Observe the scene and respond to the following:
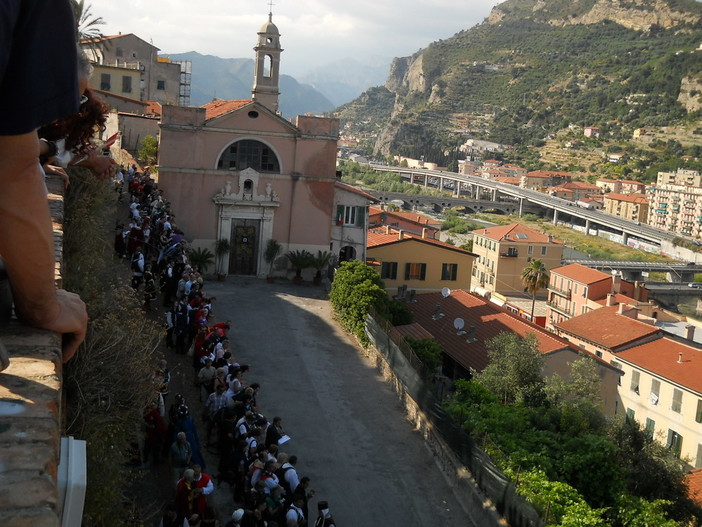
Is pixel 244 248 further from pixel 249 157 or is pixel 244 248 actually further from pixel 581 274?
pixel 581 274

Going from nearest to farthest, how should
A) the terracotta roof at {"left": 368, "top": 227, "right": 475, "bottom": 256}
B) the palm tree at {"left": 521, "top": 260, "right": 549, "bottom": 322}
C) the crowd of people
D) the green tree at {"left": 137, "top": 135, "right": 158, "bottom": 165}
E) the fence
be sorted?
the crowd of people, the fence, the green tree at {"left": 137, "top": 135, "right": 158, "bottom": 165}, the terracotta roof at {"left": 368, "top": 227, "right": 475, "bottom": 256}, the palm tree at {"left": 521, "top": 260, "right": 549, "bottom": 322}

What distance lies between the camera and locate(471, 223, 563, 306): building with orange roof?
72.6m

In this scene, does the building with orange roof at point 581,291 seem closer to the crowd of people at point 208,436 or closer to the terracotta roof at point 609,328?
the terracotta roof at point 609,328

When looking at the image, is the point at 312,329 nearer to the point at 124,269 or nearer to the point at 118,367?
the point at 124,269

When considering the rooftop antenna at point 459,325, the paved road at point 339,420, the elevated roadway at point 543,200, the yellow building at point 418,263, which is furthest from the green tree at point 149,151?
the elevated roadway at point 543,200

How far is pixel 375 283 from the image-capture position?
2448cm

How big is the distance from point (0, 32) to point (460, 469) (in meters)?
13.3

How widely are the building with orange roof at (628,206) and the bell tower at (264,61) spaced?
110 metres

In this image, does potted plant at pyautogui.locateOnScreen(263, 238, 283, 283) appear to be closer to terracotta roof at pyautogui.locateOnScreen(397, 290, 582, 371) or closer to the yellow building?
terracotta roof at pyautogui.locateOnScreen(397, 290, 582, 371)

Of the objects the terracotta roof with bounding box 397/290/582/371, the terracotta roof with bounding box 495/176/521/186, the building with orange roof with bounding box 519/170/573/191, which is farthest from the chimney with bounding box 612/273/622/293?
the building with orange roof with bounding box 519/170/573/191

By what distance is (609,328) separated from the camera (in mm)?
46500

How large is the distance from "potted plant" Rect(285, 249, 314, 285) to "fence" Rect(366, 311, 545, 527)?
29.9 feet

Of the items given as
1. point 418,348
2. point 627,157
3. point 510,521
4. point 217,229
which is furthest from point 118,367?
point 627,157

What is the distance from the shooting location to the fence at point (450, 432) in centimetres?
1255
